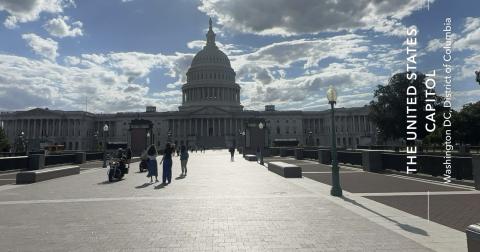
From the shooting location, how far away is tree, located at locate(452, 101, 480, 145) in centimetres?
6506

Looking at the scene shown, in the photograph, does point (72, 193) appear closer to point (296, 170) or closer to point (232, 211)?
point (232, 211)

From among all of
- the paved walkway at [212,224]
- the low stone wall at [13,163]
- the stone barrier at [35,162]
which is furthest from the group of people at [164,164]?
the low stone wall at [13,163]

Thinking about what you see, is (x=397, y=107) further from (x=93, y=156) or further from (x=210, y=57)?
(x=210, y=57)

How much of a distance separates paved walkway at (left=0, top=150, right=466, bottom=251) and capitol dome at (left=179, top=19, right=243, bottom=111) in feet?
492

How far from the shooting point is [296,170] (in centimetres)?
2242

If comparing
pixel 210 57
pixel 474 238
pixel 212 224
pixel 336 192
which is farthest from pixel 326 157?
pixel 210 57

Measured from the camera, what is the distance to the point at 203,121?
513ft

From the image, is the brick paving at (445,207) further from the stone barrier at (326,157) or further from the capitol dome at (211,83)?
the capitol dome at (211,83)

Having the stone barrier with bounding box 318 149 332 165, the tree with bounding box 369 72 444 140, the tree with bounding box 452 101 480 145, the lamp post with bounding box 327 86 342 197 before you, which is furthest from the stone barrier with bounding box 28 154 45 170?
the tree with bounding box 452 101 480 145

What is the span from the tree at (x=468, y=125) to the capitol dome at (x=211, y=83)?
108 metres

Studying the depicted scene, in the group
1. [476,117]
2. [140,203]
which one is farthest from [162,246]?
[476,117]

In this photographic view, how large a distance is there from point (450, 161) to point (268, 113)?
149086 millimetres

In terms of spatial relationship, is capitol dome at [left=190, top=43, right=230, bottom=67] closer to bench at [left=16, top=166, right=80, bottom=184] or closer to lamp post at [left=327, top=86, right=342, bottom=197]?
bench at [left=16, top=166, right=80, bottom=184]

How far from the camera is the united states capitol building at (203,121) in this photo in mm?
154875
